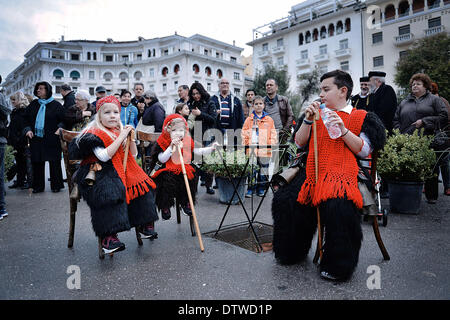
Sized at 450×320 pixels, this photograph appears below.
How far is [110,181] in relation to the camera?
290cm

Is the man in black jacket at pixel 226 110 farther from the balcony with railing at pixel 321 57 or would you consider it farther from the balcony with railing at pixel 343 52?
the balcony with railing at pixel 321 57

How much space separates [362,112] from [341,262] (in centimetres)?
123

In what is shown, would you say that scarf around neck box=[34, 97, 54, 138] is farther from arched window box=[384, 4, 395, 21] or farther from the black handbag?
arched window box=[384, 4, 395, 21]

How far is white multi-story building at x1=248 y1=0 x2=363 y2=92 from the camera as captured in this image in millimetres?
38031

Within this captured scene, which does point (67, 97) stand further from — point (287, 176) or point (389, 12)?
point (389, 12)

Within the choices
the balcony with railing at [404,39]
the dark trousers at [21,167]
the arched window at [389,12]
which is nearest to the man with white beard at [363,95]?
the dark trousers at [21,167]

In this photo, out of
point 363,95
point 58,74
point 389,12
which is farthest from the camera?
point 58,74

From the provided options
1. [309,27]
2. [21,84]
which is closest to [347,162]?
[309,27]

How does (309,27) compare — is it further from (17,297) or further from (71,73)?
(17,297)

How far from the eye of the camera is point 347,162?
253 centimetres

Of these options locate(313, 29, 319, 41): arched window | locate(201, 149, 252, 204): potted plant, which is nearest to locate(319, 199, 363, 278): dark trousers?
locate(201, 149, 252, 204): potted plant

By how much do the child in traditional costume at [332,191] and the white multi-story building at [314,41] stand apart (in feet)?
119

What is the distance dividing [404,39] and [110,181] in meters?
37.8

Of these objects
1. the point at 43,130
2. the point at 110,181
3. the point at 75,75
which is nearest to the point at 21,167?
the point at 43,130
